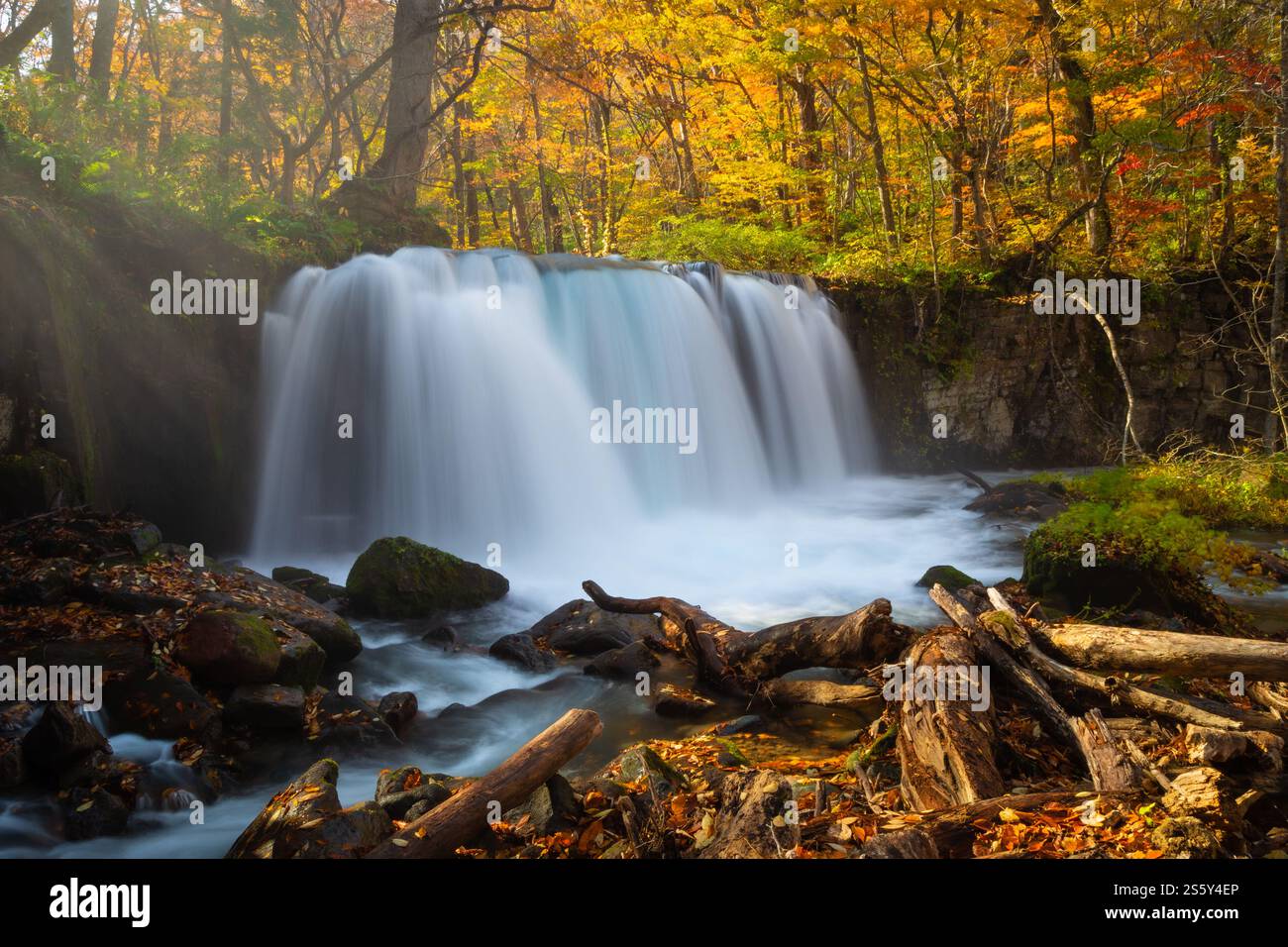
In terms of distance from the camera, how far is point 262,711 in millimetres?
5270

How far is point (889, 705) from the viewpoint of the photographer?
459 centimetres

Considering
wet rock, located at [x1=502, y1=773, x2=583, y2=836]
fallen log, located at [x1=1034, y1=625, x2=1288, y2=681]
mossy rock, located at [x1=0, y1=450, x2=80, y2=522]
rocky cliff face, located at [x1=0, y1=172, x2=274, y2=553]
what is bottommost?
wet rock, located at [x1=502, y1=773, x2=583, y2=836]

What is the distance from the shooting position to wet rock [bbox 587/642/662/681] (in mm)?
6508

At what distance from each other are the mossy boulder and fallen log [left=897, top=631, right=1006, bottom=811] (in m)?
5.29

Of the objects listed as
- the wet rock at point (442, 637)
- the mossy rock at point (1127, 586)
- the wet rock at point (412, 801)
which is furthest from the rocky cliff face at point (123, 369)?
the mossy rock at point (1127, 586)

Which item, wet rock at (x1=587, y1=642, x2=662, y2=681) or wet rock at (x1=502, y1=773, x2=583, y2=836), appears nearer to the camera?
wet rock at (x1=502, y1=773, x2=583, y2=836)

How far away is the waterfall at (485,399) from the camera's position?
10.9m

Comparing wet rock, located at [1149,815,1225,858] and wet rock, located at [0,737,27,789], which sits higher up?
wet rock, located at [1149,815,1225,858]

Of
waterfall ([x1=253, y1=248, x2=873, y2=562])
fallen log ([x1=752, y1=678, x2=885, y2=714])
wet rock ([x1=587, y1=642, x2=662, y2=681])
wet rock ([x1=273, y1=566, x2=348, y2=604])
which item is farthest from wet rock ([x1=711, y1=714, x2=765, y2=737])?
waterfall ([x1=253, y1=248, x2=873, y2=562])

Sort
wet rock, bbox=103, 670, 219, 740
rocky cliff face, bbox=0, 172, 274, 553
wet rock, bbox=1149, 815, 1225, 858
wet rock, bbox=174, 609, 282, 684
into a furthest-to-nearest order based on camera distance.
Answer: rocky cliff face, bbox=0, 172, 274, 553 < wet rock, bbox=174, 609, 282, 684 < wet rock, bbox=103, 670, 219, 740 < wet rock, bbox=1149, 815, 1225, 858

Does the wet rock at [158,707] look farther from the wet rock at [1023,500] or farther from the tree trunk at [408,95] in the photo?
the tree trunk at [408,95]

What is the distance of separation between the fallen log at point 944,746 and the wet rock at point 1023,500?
336 inches

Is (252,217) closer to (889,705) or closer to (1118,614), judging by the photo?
(889,705)

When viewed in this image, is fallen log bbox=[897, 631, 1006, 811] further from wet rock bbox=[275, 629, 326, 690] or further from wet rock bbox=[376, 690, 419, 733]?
wet rock bbox=[275, 629, 326, 690]
